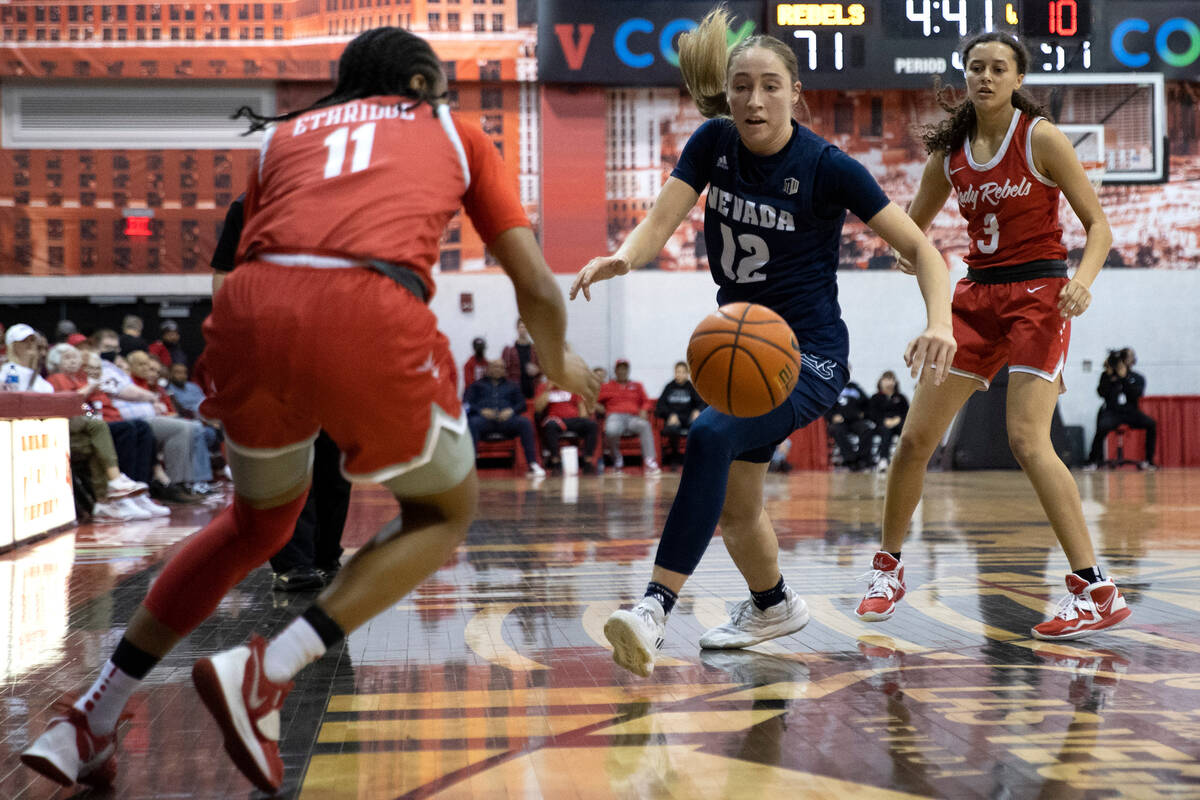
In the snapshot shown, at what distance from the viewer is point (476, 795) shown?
233 cm

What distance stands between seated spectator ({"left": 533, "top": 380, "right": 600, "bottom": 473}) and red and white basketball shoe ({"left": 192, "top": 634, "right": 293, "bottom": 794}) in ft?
41.9

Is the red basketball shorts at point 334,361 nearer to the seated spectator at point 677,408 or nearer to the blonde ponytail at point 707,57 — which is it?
the blonde ponytail at point 707,57

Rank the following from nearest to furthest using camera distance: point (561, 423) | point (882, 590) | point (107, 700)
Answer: point (107, 700)
point (882, 590)
point (561, 423)

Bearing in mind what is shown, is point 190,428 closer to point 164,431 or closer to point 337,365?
point 164,431

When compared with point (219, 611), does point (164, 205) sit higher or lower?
higher

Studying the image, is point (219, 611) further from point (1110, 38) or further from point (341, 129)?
point (1110, 38)

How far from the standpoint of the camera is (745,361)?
3201 millimetres

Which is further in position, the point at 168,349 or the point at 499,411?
the point at 168,349

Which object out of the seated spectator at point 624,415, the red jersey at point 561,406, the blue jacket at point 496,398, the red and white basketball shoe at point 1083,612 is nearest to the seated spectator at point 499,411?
the blue jacket at point 496,398

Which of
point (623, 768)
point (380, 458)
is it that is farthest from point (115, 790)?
point (623, 768)

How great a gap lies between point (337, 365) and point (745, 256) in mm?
Result: 1757

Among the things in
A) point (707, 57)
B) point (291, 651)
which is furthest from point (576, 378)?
point (707, 57)

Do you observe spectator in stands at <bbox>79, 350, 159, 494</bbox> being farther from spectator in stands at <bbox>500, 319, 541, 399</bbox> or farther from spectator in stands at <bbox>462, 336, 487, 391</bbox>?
spectator in stands at <bbox>500, 319, 541, 399</bbox>

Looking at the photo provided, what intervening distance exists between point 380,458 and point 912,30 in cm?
1466
